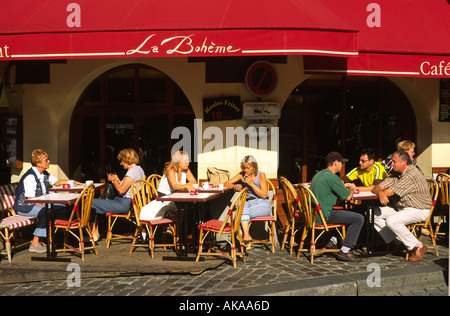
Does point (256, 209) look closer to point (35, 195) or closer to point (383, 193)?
point (383, 193)

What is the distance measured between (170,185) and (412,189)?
3.19m

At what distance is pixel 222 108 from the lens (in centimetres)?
835

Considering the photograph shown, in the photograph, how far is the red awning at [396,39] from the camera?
755cm

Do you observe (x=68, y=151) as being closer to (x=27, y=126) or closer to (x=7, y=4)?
(x=27, y=126)

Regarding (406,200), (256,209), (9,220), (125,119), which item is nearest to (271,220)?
(256,209)

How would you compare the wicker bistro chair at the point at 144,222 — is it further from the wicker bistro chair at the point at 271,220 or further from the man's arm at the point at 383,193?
the man's arm at the point at 383,193

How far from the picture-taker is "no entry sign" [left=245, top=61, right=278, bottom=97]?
830cm

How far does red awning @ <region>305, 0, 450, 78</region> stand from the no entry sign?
1.95 feet

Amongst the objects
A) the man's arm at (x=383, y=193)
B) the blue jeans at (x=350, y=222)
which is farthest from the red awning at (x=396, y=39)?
the blue jeans at (x=350, y=222)

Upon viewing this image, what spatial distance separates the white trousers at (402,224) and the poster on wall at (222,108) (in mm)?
2619

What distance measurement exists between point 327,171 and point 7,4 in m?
4.99
